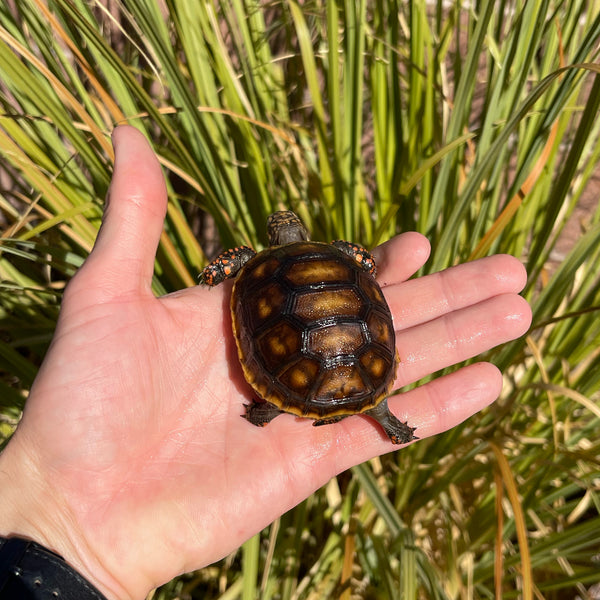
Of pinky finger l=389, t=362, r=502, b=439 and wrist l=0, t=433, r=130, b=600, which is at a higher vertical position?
wrist l=0, t=433, r=130, b=600

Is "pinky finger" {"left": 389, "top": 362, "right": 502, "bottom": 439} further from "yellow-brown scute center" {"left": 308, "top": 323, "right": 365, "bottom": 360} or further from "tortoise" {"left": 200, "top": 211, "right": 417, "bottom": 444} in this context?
"yellow-brown scute center" {"left": 308, "top": 323, "right": 365, "bottom": 360}

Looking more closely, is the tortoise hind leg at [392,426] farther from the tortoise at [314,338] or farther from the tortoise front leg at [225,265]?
the tortoise front leg at [225,265]

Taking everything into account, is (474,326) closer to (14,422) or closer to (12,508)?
(12,508)

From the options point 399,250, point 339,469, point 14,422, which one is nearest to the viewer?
point 339,469

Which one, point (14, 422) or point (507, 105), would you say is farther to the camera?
point (14, 422)

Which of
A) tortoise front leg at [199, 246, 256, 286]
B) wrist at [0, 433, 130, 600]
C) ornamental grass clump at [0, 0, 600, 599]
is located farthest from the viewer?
tortoise front leg at [199, 246, 256, 286]

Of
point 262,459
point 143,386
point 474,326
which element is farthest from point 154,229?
point 474,326

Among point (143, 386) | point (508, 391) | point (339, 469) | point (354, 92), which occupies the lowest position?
point (508, 391)

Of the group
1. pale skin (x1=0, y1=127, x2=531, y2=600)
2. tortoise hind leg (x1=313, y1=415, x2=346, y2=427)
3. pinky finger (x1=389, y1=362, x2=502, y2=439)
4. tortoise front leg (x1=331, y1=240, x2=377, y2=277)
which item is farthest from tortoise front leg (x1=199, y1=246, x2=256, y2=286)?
pinky finger (x1=389, y1=362, x2=502, y2=439)
